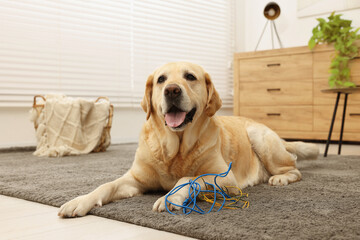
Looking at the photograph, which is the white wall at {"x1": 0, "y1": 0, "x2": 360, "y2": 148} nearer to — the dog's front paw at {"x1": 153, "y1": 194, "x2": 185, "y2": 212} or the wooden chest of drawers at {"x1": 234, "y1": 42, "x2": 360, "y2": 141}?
the wooden chest of drawers at {"x1": 234, "y1": 42, "x2": 360, "y2": 141}

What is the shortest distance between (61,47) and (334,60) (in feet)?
10.4

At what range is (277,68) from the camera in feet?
16.6

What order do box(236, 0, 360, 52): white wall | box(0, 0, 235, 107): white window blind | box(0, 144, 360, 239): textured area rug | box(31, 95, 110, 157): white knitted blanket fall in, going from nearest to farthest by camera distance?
1. box(0, 144, 360, 239): textured area rug
2. box(31, 95, 110, 157): white knitted blanket
3. box(0, 0, 235, 107): white window blind
4. box(236, 0, 360, 52): white wall

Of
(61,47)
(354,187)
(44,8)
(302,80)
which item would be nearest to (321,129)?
(302,80)

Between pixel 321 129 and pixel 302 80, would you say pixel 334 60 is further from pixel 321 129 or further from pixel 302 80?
pixel 321 129

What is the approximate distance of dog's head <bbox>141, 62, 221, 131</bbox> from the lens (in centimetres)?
158

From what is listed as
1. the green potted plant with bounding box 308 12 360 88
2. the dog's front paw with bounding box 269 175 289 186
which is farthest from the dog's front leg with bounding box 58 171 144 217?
the green potted plant with bounding box 308 12 360 88

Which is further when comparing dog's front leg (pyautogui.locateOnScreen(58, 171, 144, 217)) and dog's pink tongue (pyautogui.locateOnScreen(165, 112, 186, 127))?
dog's pink tongue (pyautogui.locateOnScreen(165, 112, 186, 127))

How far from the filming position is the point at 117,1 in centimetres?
483

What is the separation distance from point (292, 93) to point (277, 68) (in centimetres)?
39

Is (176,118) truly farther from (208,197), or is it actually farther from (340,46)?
(340,46)

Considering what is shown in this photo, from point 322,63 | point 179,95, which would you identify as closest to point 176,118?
point 179,95

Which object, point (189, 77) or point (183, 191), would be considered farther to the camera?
point (189, 77)

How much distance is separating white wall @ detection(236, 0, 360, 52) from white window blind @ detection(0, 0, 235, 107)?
0.49 meters
